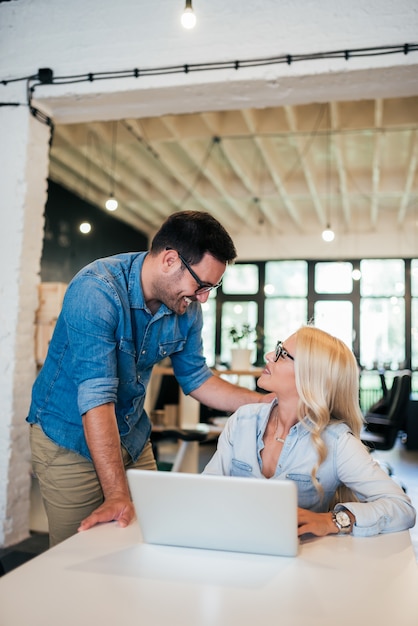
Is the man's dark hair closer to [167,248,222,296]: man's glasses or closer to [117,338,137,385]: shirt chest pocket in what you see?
[167,248,222,296]: man's glasses

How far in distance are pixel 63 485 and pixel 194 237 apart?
37.0 inches

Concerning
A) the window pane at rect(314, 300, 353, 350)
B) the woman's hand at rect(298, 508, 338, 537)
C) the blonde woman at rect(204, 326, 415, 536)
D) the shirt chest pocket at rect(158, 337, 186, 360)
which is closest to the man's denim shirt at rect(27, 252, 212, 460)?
the shirt chest pocket at rect(158, 337, 186, 360)

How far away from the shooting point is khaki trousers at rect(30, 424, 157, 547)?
1.89 m

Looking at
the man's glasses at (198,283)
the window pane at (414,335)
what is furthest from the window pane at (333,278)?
the man's glasses at (198,283)

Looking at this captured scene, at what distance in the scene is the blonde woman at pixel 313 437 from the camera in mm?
1608

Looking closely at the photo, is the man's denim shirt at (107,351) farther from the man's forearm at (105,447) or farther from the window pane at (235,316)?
the window pane at (235,316)

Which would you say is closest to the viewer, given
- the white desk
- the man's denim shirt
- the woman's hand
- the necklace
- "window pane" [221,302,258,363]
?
the white desk

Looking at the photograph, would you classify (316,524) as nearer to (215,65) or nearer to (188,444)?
(215,65)

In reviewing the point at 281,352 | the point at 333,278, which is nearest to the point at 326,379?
the point at 281,352

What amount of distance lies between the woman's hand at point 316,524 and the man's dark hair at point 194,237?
88cm

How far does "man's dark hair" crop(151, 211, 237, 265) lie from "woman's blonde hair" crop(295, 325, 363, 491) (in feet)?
1.33

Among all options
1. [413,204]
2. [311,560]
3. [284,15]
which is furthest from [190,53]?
[413,204]

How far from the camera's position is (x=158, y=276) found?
6.41 ft

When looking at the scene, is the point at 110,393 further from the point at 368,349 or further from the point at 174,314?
the point at 368,349
